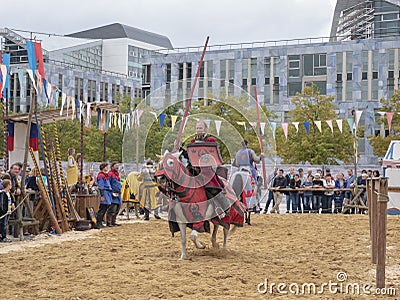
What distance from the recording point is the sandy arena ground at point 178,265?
6473 mm

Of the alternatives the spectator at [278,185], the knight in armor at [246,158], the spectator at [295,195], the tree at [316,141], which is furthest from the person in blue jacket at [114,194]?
the tree at [316,141]

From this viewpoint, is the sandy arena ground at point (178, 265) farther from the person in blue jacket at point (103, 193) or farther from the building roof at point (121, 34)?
the building roof at point (121, 34)

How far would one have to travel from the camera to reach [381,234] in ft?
22.0

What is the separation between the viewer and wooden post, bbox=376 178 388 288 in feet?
21.6

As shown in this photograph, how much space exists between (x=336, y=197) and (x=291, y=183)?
152 centimetres

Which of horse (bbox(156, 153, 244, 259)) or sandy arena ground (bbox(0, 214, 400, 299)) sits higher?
horse (bbox(156, 153, 244, 259))

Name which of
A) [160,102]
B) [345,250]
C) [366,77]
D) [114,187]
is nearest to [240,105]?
[160,102]

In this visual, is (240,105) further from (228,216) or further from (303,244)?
(303,244)

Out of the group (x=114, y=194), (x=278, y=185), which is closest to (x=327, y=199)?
(x=278, y=185)

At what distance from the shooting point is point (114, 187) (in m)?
14.5

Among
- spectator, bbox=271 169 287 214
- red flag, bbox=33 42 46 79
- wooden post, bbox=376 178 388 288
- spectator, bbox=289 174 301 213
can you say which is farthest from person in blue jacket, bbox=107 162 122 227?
wooden post, bbox=376 178 388 288

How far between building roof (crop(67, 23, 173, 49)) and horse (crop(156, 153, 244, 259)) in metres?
78.6

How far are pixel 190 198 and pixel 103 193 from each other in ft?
20.9

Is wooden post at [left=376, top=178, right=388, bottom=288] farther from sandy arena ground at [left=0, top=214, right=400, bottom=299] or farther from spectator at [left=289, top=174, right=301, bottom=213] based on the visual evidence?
spectator at [left=289, top=174, right=301, bottom=213]
